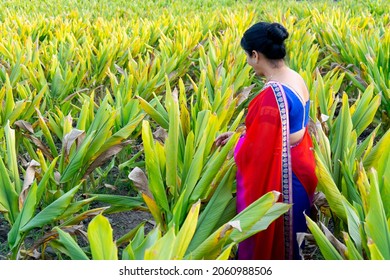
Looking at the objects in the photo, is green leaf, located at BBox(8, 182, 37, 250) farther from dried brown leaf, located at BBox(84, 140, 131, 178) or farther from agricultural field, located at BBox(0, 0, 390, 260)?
dried brown leaf, located at BBox(84, 140, 131, 178)

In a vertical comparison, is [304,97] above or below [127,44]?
above

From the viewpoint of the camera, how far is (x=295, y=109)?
1911 mm

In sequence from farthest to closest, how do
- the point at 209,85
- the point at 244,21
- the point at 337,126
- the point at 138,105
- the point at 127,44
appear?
1. the point at 244,21
2. the point at 127,44
3. the point at 209,85
4. the point at 138,105
5. the point at 337,126

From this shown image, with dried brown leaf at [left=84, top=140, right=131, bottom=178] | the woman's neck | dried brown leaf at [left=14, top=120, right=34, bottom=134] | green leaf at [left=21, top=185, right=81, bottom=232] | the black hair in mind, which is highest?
the black hair

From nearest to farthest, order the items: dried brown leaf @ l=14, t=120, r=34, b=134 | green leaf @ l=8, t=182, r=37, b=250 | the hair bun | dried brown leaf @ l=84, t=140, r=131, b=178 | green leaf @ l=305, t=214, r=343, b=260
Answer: green leaf @ l=305, t=214, r=343, b=260 → green leaf @ l=8, t=182, r=37, b=250 → the hair bun → dried brown leaf @ l=84, t=140, r=131, b=178 → dried brown leaf @ l=14, t=120, r=34, b=134

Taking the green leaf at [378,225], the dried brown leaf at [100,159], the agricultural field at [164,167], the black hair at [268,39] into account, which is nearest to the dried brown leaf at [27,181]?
the agricultural field at [164,167]

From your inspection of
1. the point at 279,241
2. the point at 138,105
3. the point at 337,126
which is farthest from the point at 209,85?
the point at 279,241

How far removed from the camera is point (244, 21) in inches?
235

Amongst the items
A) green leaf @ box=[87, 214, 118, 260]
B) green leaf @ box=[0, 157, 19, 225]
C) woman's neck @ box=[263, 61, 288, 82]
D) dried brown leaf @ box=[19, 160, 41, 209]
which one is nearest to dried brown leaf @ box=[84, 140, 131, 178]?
Result: dried brown leaf @ box=[19, 160, 41, 209]

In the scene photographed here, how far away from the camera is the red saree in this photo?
6.20 feet

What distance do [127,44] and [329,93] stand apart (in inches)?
77.9

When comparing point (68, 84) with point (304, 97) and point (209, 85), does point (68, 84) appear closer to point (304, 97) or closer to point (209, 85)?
point (209, 85)

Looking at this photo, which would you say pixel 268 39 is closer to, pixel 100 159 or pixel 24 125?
pixel 100 159

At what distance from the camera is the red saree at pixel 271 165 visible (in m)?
1.89
